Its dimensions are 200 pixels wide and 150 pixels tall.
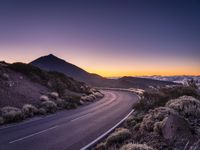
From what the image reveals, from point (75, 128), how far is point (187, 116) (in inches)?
232

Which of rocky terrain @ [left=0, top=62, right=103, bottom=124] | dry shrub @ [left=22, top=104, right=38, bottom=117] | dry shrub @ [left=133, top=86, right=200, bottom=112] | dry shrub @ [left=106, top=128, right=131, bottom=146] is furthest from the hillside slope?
dry shrub @ [left=106, top=128, right=131, bottom=146]

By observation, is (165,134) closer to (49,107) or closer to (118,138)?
(118,138)

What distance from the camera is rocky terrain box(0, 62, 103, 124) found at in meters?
20.5

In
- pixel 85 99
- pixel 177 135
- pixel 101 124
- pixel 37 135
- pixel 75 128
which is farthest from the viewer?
pixel 85 99

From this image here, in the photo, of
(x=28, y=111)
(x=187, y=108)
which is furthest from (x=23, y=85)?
(x=187, y=108)

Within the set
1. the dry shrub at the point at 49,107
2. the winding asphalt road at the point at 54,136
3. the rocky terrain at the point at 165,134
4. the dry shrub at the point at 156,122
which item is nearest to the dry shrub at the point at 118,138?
the rocky terrain at the point at 165,134

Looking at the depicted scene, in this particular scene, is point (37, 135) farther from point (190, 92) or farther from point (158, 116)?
point (190, 92)

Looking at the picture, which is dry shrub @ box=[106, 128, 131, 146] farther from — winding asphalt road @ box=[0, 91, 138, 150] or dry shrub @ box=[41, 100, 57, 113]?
dry shrub @ box=[41, 100, 57, 113]

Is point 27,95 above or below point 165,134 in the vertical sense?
above

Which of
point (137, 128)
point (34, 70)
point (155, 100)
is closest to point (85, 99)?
point (34, 70)

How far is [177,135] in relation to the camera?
29.8 ft

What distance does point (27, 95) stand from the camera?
2709 centimetres

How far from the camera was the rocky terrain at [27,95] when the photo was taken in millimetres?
20547

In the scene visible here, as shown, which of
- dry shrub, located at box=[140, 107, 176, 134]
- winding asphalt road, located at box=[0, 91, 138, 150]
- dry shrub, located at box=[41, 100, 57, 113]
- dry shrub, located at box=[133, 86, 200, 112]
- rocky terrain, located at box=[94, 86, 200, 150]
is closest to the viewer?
rocky terrain, located at box=[94, 86, 200, 150]
